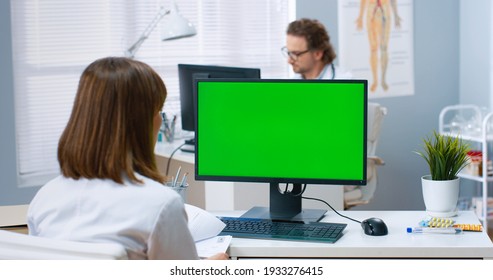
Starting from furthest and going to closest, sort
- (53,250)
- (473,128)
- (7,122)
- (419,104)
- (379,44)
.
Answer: (419,104), (379,44), (473,128), (7,122), (53,250)

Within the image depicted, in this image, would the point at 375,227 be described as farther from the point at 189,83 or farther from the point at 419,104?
the point at 419,104

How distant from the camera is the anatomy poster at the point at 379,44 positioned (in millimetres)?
4887

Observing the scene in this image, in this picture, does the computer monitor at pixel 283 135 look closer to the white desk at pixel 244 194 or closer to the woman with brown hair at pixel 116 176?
the white desk at pixel 244 194

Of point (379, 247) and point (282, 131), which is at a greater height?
point (282, 131)

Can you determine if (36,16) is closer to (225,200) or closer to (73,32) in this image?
(73,32)

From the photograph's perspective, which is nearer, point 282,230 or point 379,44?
point 282,230

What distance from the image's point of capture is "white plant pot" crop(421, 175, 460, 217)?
7.68 feet

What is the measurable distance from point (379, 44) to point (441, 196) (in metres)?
2.79

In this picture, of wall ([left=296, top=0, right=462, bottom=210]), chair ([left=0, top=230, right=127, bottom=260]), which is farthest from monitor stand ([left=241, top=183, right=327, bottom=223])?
wall ([left=296, top=0, right=462, bottom=210])

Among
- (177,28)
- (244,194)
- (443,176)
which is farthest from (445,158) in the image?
(177,28)

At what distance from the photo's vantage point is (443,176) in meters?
2.36

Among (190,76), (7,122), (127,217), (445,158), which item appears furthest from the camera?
(7,122)

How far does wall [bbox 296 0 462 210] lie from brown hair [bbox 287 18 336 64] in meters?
1.00
